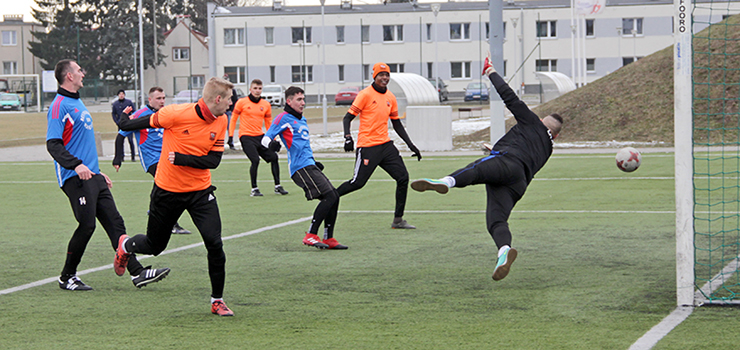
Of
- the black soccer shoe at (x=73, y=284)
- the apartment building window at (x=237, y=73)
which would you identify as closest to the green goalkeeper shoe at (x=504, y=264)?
the black soccer shoe at (x=73, y=284)

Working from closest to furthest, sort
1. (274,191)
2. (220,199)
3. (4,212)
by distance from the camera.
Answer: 1. (4,212)
2. (220,199)
3. (274,191)

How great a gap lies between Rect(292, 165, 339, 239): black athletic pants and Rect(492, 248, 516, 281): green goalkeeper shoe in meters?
3.13

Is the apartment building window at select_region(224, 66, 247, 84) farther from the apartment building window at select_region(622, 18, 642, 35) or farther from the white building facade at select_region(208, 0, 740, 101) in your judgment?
the apartment building window at select_region(622, 18, 642, 35)

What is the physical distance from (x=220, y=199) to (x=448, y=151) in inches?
457

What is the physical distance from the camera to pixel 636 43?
241ft

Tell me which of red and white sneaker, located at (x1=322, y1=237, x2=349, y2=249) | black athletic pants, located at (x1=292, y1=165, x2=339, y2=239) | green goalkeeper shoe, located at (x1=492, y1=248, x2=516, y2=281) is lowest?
red and white sneaker, located at (x1=322, y1=237, x2=349, y2=249)

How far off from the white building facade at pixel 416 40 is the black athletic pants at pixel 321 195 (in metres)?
65.3

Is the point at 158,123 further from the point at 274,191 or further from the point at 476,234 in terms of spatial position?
the point at 274,191

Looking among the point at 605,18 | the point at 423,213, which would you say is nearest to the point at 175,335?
the point at 423,213

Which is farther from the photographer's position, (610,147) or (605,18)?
(605,18)

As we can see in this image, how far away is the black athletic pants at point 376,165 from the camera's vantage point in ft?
34.2

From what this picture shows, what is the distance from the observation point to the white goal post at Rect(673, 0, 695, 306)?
622 cm

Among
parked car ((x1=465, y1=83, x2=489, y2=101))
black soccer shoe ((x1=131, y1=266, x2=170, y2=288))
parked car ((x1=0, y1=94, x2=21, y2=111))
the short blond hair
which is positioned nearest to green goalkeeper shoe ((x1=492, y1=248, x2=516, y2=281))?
the short blond hair

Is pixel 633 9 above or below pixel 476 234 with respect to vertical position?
above
